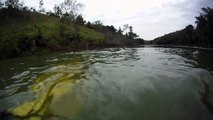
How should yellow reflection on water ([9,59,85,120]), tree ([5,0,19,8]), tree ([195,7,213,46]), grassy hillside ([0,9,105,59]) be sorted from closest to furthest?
yellow reflection on water ([9,59,85,120]) → grassy hillside ([0,9,105,59]) → tree ([5,0,19,8]) → tree ([195,7,213,46])

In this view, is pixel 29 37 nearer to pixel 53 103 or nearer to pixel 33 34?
pixel 33 34

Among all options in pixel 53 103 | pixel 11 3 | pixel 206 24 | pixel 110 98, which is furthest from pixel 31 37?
pixel 206 24

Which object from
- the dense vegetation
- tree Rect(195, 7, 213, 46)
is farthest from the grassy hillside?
tree Rect(195, 7, 213, 46)

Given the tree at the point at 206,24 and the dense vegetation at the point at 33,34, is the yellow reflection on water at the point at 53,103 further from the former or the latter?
the tree at the point at 206,24

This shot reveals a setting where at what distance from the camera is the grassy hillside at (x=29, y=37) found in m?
38.9

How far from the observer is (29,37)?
138ft

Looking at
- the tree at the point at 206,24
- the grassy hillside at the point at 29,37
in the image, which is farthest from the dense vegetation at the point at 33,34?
the tree at the point at 206,24

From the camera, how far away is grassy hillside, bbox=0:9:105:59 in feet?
128

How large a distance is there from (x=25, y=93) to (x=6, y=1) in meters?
49.8

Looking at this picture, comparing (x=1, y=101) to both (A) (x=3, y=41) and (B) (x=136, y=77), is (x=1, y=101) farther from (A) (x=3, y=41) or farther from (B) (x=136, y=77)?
(A) (x=3, y=41)

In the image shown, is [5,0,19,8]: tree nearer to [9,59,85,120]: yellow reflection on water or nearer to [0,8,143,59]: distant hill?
[0,8,143,59]: distant hill

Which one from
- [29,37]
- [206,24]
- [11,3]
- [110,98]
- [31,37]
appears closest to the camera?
[110,98]

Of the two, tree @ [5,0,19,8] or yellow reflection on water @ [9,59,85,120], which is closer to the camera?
yellow reflection on water @ [9,59,85,120]

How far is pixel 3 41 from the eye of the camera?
39.9 metres
